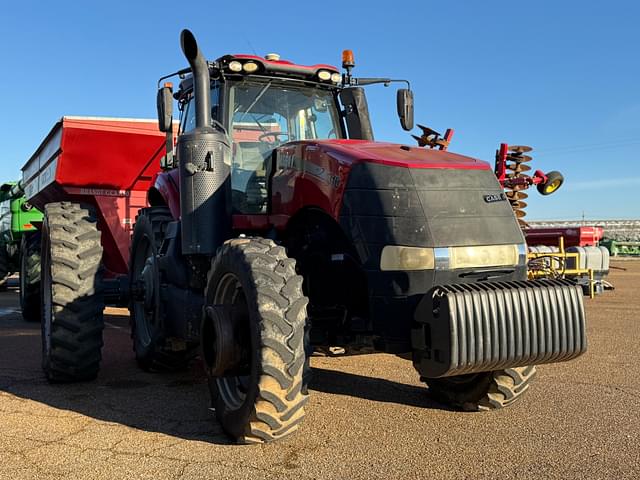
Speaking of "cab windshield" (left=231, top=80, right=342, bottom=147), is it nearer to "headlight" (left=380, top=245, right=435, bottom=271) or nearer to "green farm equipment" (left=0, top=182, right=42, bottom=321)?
"headlight" (left=380, top=245, right=435, bottom=271)

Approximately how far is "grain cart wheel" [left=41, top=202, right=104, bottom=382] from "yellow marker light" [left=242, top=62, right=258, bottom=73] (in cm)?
203

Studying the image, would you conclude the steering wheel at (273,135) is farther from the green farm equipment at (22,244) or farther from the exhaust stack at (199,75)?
the green farm equipment at (22,244)

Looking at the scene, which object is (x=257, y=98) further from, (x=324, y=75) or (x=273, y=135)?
(x=324, y=75)

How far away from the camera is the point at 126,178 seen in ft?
25.7

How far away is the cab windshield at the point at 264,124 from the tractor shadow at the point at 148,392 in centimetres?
155

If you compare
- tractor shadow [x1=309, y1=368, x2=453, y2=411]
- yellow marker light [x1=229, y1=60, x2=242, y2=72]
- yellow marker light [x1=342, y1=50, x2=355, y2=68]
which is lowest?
tractor shadow [x1=309, y1=368, x2=453, y2=411]

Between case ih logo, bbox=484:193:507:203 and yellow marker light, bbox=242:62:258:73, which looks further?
yellow marker light, bbox=242:62:258:73

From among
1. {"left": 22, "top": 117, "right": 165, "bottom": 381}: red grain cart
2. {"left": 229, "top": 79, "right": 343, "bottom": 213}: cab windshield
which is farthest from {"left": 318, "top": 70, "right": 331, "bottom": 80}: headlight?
{"left": 22, "top": 117, "right": 165, "bottom": 381}: red grain cart

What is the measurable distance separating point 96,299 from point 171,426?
1671mm

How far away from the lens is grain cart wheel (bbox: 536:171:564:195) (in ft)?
34.9

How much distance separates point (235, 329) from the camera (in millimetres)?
3865

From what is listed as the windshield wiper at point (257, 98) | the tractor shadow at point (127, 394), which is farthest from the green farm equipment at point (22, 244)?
the windshield wiper at point (257, 98)

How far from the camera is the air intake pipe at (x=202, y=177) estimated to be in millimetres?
4496

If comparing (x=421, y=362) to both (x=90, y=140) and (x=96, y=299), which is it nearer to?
(x=96, y=299)
